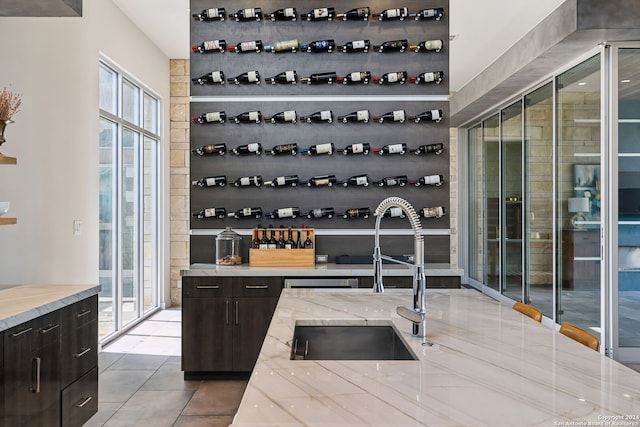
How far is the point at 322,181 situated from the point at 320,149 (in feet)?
0.91

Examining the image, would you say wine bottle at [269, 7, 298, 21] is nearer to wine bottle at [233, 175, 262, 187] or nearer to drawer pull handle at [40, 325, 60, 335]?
wine bottle at [233, 175, 262, 187]

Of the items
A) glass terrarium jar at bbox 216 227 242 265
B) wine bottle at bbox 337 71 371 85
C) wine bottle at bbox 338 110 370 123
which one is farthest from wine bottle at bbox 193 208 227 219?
wine bottle at bbox 337 71 371 85

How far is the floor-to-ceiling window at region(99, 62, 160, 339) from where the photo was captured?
18.5ft

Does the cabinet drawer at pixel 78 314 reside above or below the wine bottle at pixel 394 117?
below

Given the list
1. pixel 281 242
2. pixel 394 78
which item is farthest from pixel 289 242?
pixel 394 78

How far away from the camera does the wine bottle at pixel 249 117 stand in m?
4.76

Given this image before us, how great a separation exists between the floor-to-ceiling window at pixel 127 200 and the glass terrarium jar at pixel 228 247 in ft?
5.12

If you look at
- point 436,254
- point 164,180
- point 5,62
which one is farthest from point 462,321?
point 164,180

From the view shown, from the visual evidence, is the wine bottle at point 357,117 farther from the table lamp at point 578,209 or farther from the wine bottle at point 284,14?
the table lamp at point 578,209

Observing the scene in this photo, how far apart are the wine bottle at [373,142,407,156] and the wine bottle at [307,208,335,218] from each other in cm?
66

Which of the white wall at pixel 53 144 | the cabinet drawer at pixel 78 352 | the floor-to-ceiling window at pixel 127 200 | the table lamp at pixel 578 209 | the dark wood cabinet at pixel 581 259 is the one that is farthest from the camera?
the floor-to-ceiling window at pixel 127 200

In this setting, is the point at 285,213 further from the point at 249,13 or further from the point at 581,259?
the point at 581,259

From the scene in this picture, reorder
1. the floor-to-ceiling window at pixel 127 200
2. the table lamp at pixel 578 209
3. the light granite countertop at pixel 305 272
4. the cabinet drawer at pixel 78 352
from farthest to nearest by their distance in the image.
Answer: the floor-to-ceiling window at pixel 127 200, the table lamp at pixel 578 209, the light granite countertop at pixel 305 272, the cabinet drawer at pixel 78 352

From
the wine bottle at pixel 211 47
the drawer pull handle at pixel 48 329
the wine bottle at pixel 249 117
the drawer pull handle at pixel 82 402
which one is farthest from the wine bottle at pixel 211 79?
the drawer pull handle at pixel 82 402
